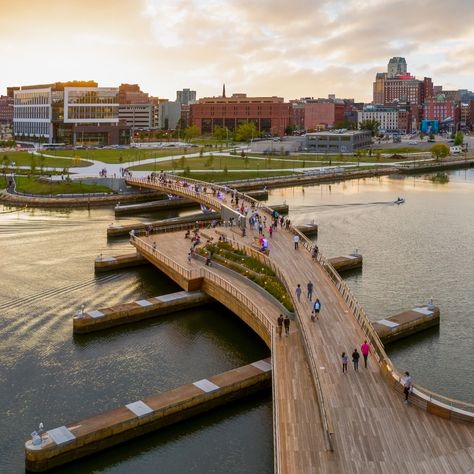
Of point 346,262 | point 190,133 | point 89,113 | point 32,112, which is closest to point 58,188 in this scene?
point 346,262

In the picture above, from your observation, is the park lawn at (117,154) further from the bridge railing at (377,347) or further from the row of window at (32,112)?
the bridge railing at (377,347)

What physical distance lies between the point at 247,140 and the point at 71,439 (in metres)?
145

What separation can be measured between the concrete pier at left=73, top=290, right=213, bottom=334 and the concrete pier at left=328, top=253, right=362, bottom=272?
33.4ft

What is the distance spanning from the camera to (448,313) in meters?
32.6

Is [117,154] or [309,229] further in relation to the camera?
[117,154]

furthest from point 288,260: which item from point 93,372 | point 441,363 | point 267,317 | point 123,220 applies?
point 123,220

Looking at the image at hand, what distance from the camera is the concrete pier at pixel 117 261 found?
39.8 m

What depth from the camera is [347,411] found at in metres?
18.9

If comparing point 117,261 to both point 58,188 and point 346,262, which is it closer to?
point 346,262

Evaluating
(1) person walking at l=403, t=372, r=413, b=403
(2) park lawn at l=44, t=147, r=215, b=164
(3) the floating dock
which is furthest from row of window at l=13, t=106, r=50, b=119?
(1) person walking at l=403, t=372, r=413, b=403

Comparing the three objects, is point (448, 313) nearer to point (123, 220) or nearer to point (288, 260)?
point (288, 260)

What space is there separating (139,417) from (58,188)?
2104 inches

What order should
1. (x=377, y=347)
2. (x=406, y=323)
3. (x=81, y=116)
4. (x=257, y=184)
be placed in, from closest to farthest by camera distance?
1. (x=377, y=347)
2. (x=406, y=323)
3. (x=257, y=184)
4. (x=81, y=116)

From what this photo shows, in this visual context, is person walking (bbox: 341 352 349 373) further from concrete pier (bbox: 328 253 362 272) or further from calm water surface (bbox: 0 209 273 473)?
concrete pier (bbox: 328 253 362 272)
